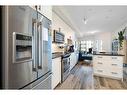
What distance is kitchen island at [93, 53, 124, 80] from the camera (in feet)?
16.2

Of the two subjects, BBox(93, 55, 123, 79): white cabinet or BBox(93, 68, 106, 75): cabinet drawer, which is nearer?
BBox(93, 55, 123, 79): white cabinet

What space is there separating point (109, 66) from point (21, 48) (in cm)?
424

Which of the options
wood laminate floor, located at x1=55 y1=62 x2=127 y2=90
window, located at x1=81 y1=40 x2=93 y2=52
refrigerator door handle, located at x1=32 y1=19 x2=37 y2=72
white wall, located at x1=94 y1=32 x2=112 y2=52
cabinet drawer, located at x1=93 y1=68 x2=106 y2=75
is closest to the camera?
refrigerator door handle, located at x1=32 y1=19 x2=37 y2=72

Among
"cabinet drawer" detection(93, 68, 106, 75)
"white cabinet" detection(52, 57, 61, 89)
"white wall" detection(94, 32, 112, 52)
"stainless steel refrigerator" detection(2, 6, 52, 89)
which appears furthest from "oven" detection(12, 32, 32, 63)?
"white wall" detection(94, 32, 112, 52)

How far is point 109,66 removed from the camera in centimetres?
518

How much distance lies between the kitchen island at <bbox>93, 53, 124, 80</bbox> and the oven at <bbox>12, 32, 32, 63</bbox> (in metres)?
3.96

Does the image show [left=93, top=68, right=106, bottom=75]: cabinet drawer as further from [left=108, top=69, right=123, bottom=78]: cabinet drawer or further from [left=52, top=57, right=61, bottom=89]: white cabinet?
[left=52, top=57, right=61, bottom=89]: white cabinet

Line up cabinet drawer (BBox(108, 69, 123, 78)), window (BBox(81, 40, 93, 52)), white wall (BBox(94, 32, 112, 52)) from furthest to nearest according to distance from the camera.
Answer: window (BBox(81, 40, 93, 52)) < white wall (BBox(94, 32, 112, 52)) < cabinet drawer (BBox(108, 69, 123, 78))

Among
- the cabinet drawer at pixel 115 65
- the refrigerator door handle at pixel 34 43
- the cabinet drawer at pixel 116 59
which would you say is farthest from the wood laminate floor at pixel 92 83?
the refrigerator door handle at pixel 34 43

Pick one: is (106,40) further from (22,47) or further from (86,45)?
(22,47)

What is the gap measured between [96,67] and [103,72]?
0.33 m

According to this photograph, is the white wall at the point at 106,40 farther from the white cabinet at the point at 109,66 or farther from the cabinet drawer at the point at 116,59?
the cabinet drawer at the point at 116,59

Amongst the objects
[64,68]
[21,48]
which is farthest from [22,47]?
[64,68]
